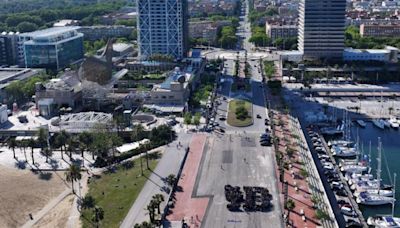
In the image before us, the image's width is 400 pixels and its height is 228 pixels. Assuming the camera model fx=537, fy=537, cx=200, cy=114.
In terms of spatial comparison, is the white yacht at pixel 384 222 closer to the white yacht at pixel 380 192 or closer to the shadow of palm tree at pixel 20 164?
the white yacht at pixel 380 192

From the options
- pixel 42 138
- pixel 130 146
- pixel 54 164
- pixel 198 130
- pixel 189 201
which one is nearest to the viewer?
pixel 189 201

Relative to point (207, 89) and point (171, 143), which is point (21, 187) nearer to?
point (171, 143)

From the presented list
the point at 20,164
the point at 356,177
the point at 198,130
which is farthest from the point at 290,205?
the point at 20,164

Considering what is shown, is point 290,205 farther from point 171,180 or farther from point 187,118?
point 187,118

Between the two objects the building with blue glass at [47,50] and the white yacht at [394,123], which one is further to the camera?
the building with blue glass at [47,50]

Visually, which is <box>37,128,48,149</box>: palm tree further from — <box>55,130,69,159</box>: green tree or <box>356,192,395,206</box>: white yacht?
<box>356,192,395,206</box>: white yacht

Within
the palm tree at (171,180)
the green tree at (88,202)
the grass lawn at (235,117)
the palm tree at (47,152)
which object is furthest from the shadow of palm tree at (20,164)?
the grass lawn at (235,117)

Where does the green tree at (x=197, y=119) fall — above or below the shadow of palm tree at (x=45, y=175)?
above
